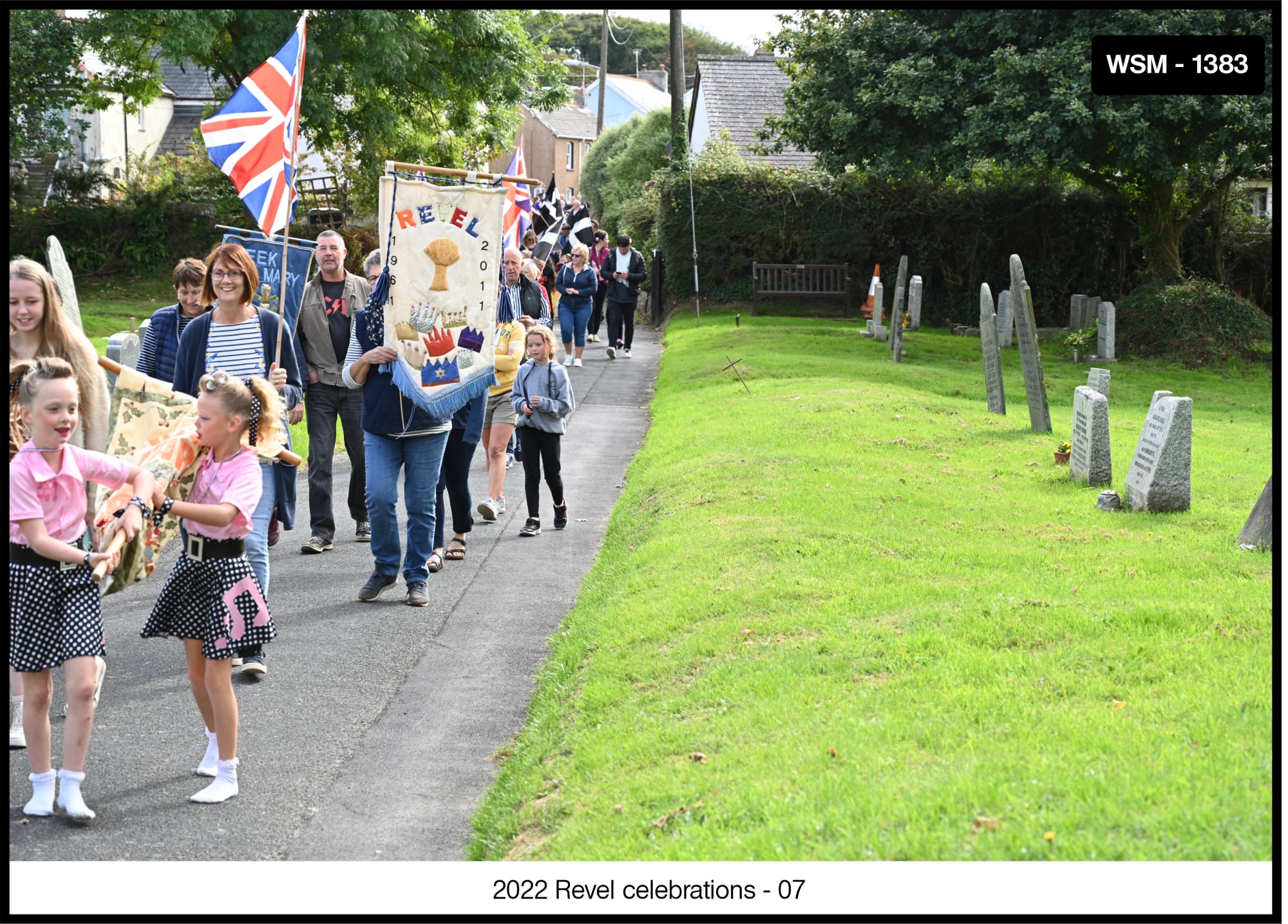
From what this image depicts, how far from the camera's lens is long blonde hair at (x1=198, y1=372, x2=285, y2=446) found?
5125 mm

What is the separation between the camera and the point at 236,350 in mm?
Result: 7059

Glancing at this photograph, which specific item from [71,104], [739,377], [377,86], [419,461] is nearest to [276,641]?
[419,461]

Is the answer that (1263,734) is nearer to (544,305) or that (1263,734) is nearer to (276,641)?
(276,641)

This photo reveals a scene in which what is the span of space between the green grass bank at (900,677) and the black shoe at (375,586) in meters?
1.30

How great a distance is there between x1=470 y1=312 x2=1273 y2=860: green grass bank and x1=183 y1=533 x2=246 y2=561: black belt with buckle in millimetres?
1466

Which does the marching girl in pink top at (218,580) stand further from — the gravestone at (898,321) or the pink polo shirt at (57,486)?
the gravestone at (898,321)

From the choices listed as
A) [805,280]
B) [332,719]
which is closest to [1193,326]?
[805,280]

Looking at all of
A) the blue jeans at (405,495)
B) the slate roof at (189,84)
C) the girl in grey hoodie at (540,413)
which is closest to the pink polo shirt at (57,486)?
the blue jeans at (405,495)

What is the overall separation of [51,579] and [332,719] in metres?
1.61

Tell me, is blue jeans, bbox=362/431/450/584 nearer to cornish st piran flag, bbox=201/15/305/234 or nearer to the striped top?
the striped top

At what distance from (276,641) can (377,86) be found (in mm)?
25548

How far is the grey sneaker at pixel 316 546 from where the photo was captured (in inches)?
364

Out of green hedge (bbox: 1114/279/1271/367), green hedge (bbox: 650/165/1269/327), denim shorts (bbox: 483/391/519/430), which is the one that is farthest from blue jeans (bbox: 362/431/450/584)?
green hedge (bbox: 650/165/1269/327)

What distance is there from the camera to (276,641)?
7078 mm
